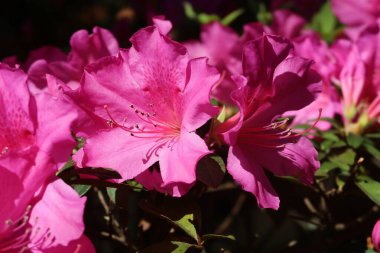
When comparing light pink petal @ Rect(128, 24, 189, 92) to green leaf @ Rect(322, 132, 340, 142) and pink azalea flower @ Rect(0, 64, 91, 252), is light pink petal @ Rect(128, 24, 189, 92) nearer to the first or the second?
pink azalea flower @ Rect(0, 64, 91, 252)

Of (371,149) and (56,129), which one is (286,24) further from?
(56,129)

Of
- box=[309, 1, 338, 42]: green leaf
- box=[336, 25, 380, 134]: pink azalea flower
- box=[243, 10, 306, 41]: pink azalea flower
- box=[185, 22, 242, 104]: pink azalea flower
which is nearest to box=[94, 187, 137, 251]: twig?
box=[185, 22, 242, 104]: pink azalea flower

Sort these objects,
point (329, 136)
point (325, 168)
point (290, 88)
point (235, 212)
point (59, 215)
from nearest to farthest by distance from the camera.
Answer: point (59, 215) → point (290, 88) → point (325, 168) → point (329, 136) → point (235, 212)

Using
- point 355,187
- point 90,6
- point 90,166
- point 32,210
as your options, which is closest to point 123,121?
point 90,166

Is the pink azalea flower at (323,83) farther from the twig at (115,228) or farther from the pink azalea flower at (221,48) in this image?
the twig at (115,228)

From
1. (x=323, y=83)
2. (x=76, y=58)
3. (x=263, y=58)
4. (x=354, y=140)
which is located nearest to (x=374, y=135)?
(x=354, y=140)

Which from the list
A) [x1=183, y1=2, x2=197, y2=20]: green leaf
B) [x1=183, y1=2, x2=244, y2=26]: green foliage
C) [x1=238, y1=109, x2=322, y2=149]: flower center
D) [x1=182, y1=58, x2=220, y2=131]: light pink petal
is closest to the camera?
[x1=182, y1=58, x2=220, y2=131]: light pink petal
